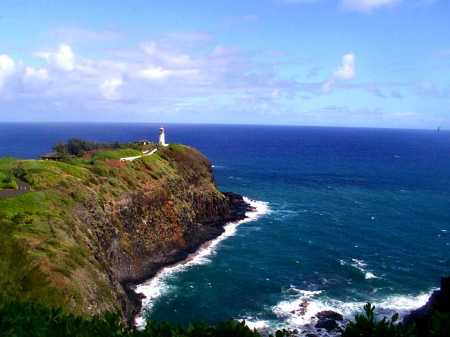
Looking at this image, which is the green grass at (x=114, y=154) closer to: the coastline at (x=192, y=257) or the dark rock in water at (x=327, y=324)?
the coastline at (x=192, y=257)

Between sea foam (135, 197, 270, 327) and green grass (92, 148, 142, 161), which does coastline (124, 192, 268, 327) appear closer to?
sea foam (135, 197, 270, 327)

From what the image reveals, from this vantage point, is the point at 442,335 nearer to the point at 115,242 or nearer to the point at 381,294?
the point at 381,294

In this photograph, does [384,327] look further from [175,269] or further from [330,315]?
[175,269]

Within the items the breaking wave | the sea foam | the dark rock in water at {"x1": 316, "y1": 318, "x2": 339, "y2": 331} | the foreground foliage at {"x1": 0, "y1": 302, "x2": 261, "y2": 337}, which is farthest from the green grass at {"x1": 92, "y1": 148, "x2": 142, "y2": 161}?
the foreground foliage at {"x1": 0, "y1": 302, "x2": 261, "y2": 337}

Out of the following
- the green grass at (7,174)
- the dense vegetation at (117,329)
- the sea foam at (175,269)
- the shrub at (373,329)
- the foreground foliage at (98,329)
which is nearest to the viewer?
the shrub at (373,329)

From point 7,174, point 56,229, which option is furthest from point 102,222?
A: point 7,174

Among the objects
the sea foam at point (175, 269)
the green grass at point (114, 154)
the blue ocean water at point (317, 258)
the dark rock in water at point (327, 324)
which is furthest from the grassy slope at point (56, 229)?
the dark rock in water at point (327, 324)
